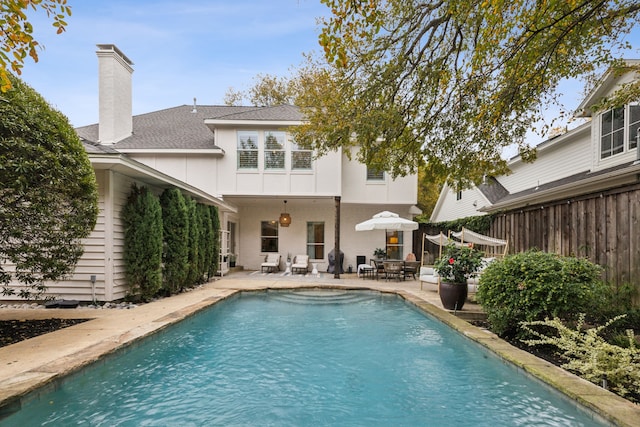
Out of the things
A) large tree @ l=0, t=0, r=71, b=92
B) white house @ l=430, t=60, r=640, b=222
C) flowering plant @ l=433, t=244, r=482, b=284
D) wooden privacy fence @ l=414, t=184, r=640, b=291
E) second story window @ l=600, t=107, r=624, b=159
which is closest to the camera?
large tree @ l=0, t=0, r=71, b=92

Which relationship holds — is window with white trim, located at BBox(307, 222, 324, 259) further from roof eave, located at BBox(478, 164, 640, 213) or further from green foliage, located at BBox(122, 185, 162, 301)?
green foliage, located at BBox(122, 185, 162, 301)

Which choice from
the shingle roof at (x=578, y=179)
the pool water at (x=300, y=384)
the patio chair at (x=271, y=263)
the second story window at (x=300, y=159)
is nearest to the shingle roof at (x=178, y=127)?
the second story window at (x=300, y=159)

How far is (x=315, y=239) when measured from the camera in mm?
16000

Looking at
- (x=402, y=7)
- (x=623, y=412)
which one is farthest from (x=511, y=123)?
(x=623, y=412)

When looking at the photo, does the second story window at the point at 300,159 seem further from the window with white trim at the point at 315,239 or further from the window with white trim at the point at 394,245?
the window with white trim at the point at 394,245

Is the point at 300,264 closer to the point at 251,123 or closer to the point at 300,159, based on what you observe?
the point at 300,159

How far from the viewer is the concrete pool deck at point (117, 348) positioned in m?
2.95

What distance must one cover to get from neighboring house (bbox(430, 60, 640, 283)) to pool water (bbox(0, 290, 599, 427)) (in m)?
3.09

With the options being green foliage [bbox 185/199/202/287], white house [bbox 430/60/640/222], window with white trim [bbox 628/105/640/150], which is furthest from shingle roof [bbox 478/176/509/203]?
green foliage [bbox 185/199/202/287]

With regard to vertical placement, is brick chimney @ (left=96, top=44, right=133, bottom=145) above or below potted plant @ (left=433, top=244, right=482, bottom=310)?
above

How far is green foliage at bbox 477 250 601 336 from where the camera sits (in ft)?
15.0

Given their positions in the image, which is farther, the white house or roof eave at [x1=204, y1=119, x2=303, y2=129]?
roof eave at [x1=204, y1=119, x2=303, y2=129]

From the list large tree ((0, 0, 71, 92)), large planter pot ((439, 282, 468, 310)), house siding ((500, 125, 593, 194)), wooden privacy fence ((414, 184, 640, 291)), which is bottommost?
large planter pot ((439, 282, 468, 310))

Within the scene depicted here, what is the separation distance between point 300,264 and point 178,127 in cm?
784
